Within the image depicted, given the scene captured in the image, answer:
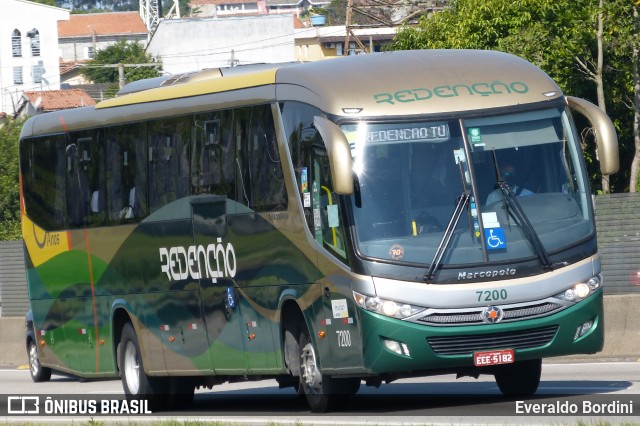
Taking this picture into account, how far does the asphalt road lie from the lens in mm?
12391

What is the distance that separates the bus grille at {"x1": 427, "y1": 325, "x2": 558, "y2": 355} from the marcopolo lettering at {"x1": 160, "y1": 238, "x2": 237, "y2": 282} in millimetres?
3247

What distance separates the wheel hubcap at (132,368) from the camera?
1786 cm

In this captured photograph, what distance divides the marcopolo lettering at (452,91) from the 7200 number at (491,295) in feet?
6.36

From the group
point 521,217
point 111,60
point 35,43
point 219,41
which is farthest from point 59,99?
point 521,217

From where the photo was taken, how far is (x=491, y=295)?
12.8 m

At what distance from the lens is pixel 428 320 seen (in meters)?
Answer: 12.7

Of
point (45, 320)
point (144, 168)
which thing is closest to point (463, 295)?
point (144, 168)

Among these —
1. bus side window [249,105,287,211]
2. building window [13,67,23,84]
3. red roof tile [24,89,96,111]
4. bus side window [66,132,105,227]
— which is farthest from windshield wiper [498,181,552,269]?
building window [13,67,23,84]

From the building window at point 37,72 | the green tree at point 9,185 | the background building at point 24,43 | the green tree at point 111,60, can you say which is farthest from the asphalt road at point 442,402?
the background building at point 24,43

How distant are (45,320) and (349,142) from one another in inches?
348

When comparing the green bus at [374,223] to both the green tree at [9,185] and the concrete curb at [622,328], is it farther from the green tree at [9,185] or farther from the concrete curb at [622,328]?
the green tree at [9,185]

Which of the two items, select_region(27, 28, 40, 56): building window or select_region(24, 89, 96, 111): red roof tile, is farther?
select_region(27, 28, 40, 56): building window

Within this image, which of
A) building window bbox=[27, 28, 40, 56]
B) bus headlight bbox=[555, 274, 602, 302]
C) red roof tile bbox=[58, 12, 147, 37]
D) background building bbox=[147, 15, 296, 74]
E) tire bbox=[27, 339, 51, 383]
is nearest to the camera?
bus headlight bbox=[555, 274, 602, 302]

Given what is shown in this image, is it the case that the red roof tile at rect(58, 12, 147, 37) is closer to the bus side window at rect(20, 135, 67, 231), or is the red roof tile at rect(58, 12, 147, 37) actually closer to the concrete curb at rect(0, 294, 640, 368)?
the bus side window at rect(20, 135, 67, 231)
